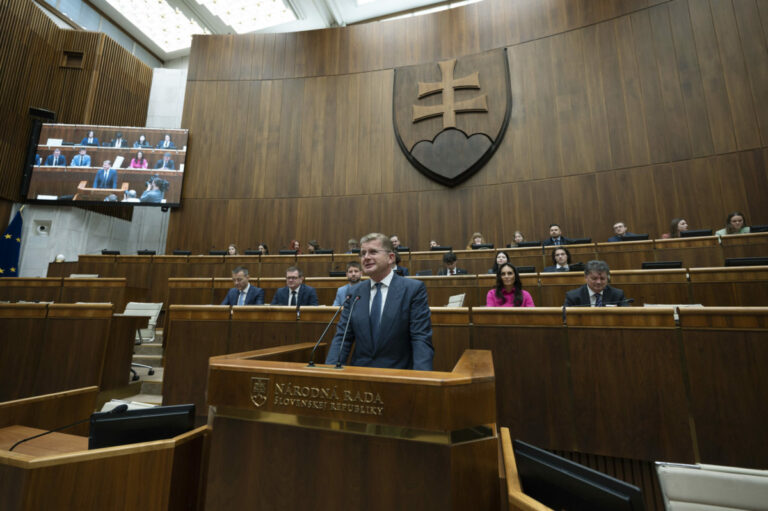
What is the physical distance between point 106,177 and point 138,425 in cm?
876

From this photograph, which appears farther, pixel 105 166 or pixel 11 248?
pixel 105 166

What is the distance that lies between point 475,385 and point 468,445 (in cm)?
15

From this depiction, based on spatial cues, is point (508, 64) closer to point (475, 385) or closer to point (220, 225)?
point (220, 225)

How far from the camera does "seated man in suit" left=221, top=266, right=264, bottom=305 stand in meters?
3.79

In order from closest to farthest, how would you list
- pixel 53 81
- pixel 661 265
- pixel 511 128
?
pixel 661 265 < pixel 511 128 < pixel 53 81

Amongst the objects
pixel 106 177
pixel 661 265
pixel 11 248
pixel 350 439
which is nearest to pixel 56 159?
pixel 106 177

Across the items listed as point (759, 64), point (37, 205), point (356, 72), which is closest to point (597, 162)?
point (759, 64)

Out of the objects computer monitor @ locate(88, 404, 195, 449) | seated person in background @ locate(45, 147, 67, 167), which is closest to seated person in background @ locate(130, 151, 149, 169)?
seated person in background @ locate(45, 147, 67, 167)

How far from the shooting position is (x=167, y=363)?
2.70m

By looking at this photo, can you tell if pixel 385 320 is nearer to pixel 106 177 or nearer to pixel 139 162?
pixel 139 162

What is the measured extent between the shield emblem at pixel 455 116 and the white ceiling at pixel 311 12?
295 centimetres

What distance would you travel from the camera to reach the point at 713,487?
1023mm

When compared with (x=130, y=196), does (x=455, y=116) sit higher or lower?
higher

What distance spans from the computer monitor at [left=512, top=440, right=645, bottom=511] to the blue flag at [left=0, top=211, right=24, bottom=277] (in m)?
10.1
